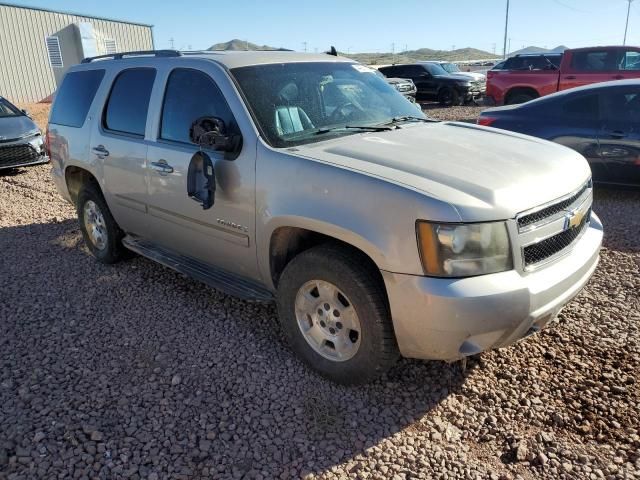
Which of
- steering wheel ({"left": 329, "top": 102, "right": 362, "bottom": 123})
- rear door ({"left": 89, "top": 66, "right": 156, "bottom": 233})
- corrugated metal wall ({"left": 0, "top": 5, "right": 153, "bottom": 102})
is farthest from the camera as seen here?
corrugated metal wall ({"left": 0, "top": 5, "right": 153, "bottom": 102})

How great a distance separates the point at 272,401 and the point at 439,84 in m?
18.5

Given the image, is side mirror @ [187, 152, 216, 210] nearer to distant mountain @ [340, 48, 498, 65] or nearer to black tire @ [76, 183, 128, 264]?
black tire @ [76, 183, 128, 264]

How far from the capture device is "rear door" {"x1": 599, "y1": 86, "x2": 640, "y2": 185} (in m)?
6.34

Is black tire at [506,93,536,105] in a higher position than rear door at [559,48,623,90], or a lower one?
lower

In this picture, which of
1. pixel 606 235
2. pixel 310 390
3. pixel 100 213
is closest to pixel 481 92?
pixel 606 235

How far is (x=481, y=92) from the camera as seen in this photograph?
20.1 meters

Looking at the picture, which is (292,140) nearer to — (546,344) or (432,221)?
(432,221)

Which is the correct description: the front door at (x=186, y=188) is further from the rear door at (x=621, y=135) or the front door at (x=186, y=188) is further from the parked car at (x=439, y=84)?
the parked car at (x=439, y=84)

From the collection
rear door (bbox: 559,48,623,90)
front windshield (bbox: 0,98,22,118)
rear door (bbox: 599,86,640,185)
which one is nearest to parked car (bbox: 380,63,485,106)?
rear door (bbox: 559,48,623,90)

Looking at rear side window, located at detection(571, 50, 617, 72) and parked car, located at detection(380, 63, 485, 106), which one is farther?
parked car, located at detection(380, 63, 485, 106)

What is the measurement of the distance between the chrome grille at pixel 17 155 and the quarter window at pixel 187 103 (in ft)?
23.2

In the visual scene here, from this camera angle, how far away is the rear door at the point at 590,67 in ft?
42.5

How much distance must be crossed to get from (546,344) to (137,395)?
104 inches

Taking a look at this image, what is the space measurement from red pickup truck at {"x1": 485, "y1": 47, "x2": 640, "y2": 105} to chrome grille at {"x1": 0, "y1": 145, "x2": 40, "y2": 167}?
38.8 ft
